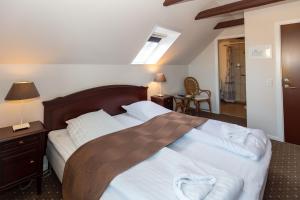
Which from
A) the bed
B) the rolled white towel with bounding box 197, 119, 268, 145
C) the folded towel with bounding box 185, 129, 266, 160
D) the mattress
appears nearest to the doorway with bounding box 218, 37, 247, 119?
the bed

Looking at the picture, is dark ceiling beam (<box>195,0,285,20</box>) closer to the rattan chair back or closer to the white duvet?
the rattan chair back

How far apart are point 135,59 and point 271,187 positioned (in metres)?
2.83

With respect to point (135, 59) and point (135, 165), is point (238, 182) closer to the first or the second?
point (135, 165)

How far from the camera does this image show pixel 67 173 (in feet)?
5.62

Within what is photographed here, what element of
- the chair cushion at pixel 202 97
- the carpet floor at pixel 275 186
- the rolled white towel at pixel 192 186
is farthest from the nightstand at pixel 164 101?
the rolled white towel at pixel 192 186

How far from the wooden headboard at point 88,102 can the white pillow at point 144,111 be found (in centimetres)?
23

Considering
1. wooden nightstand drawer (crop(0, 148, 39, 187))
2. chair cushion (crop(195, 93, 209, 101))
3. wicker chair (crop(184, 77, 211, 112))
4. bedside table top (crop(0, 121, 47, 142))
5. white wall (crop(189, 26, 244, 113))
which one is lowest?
wooden nightstand drawer (crop(0, 148, 39, 187))

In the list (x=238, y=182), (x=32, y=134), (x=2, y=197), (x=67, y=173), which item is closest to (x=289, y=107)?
(x=238, y=182)

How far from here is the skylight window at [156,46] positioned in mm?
3586

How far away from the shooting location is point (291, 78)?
2979 mm

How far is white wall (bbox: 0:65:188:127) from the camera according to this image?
2.22 meters

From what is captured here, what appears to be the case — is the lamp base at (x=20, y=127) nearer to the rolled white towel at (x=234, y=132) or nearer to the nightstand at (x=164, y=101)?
the rolled white towel at (x=234, y=132)

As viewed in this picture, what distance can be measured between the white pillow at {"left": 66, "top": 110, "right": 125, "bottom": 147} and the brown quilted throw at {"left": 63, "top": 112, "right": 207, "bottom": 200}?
0.42 feet

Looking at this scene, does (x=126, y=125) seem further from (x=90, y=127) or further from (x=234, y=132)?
(x=234, y=132)
